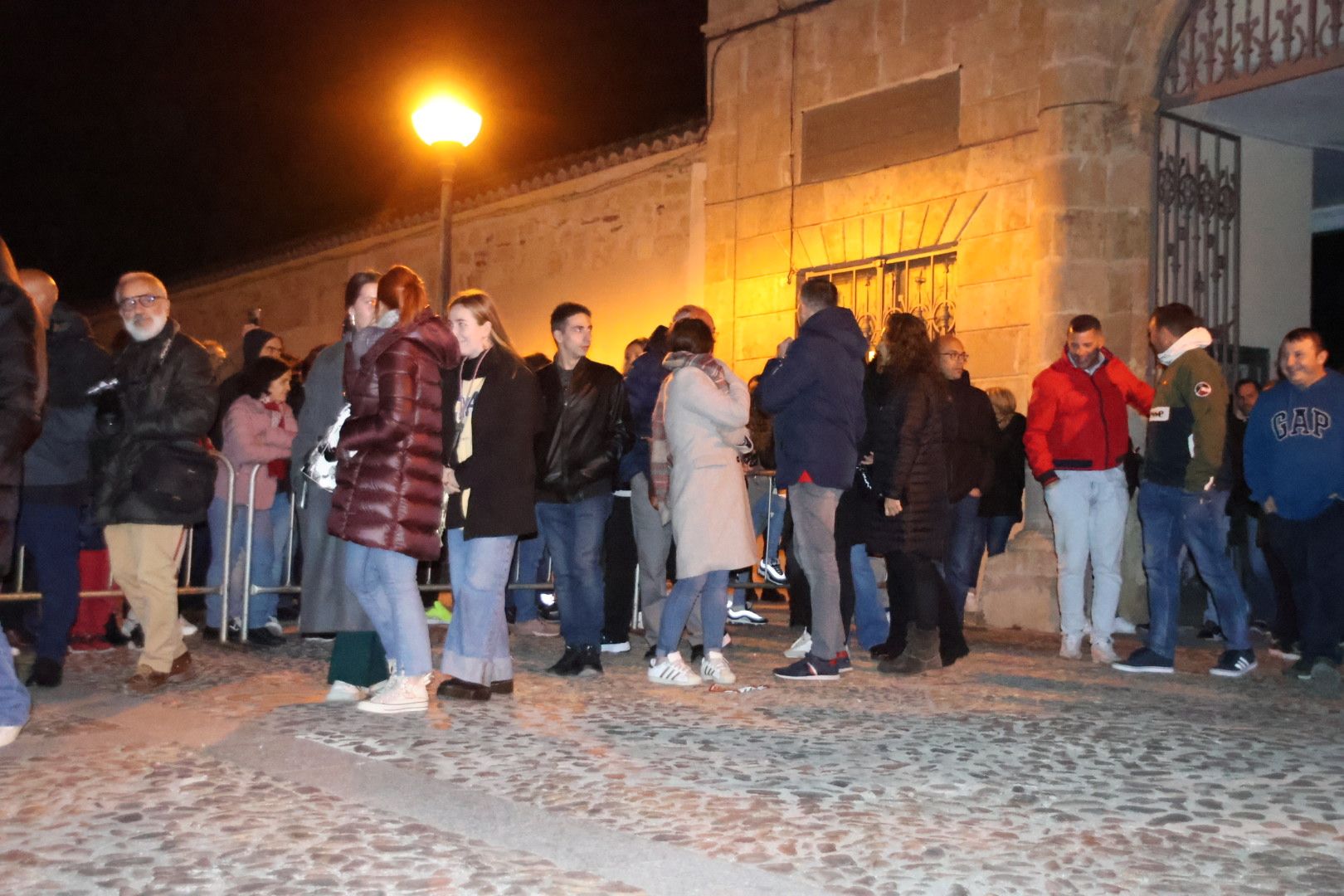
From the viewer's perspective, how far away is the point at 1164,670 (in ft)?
26.8

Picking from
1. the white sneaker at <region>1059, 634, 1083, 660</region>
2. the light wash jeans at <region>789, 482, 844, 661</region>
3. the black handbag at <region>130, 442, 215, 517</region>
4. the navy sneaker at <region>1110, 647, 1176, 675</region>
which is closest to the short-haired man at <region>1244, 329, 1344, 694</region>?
the navy sneaker at <region>1110, 647, 1176, 675</region>

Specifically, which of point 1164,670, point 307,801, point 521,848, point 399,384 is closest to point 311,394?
point 399,384

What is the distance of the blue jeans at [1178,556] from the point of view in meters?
7.98

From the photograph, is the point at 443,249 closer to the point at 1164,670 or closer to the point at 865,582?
the point at 865,582

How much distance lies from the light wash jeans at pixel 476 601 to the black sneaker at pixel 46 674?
187 centimetres

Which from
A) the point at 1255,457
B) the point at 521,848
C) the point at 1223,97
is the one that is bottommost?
the point at 521,848

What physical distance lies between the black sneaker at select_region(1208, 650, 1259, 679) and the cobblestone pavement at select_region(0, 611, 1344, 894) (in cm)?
79

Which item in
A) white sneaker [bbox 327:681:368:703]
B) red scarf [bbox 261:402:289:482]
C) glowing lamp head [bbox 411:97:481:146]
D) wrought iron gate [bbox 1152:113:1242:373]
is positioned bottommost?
white sneaker [bbox 327:681:368:703]

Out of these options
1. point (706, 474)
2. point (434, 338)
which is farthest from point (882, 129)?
point (434, 338)

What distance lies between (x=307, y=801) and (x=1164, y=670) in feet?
17.8

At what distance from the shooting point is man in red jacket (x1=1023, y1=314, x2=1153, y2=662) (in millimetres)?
8578

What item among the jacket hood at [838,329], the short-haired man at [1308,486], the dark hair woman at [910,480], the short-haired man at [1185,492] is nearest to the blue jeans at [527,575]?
the dark hair woman at [910,480]

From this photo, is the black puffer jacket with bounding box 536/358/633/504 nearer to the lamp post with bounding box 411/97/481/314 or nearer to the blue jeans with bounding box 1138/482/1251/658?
the blue jeans with bounding box 1138/482/1251/658

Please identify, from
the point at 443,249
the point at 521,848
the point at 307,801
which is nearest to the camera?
the point at 521,848
